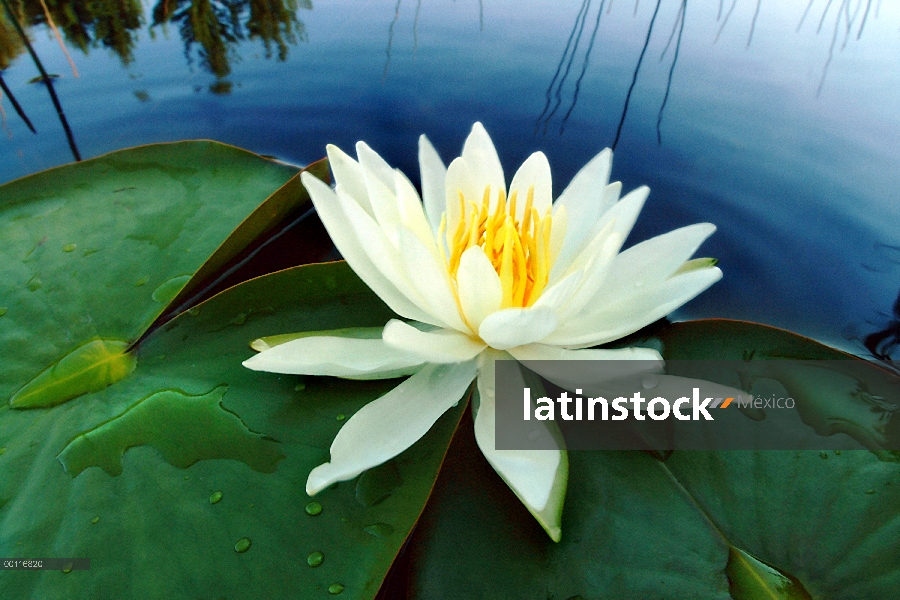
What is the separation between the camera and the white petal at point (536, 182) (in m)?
1.17

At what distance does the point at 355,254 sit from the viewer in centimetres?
104

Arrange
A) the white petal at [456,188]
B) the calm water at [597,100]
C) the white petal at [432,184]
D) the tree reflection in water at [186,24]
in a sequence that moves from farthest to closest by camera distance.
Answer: the tree reflection in water at [186,24], the calm water at [597,100], the white petal at [432,184], the white petal at [456,188]

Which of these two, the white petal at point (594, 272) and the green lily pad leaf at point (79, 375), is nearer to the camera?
the white petal at point (594, 272)

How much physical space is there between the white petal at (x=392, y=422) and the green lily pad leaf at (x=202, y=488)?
3.2 inches

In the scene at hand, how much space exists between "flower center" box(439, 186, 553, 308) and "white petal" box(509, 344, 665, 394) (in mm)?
117

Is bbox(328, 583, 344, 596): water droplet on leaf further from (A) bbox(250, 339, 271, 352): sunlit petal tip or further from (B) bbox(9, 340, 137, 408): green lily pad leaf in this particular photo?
(B) bbox(9, 340, 137, 408): green lily pad leaf

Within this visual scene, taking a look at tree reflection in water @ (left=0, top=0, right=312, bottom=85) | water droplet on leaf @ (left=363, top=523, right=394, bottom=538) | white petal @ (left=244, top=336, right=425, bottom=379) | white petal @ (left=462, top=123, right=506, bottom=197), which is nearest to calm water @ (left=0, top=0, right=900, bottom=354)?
Answer: tree reflection in water @ (left=0, top=0, right=312, bottom=85)

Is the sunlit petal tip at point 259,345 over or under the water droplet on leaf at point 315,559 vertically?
over

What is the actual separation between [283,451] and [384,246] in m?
0.45

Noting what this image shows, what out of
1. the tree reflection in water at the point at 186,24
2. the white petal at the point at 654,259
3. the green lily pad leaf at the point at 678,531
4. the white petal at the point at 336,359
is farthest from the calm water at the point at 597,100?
the white petal at the point at 336,359

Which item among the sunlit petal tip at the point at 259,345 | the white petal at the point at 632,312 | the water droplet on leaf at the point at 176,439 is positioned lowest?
the water droplet on leaf at the point at 176,439

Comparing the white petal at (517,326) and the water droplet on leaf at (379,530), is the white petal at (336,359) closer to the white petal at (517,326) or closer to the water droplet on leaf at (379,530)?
the white petal at (517,326)

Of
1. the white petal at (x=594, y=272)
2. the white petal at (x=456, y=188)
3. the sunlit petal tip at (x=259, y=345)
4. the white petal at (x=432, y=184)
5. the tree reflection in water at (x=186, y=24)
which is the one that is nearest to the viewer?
the white petal at (x=594, y=272)

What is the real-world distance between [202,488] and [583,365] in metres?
0.77
